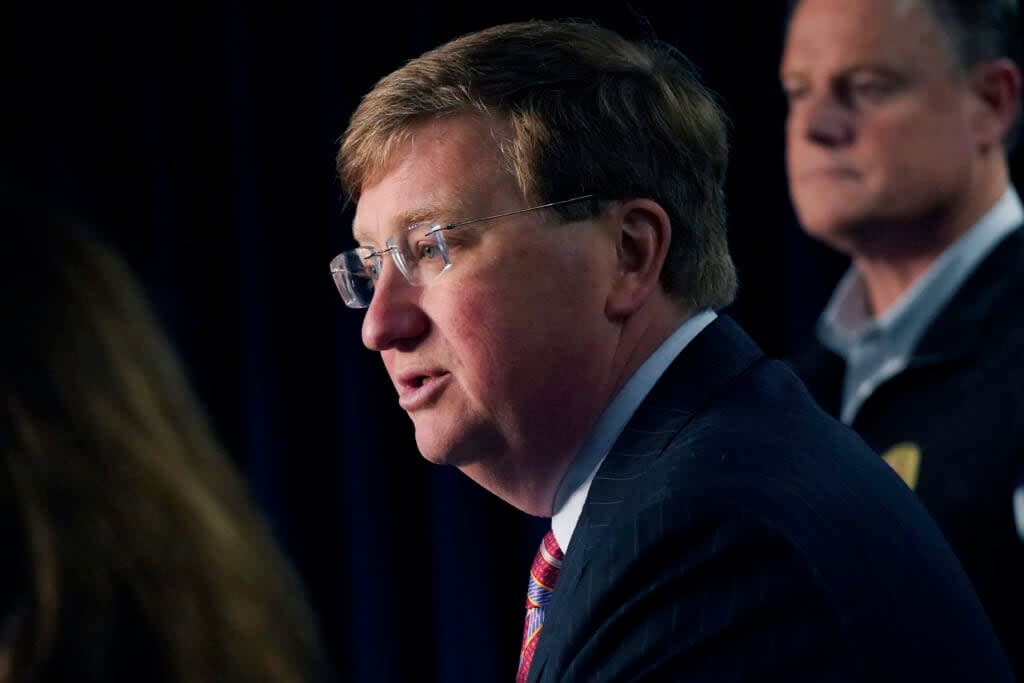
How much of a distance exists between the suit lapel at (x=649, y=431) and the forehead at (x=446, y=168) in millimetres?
274

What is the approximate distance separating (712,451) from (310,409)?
6.30 feet

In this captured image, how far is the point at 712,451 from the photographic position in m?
1.17

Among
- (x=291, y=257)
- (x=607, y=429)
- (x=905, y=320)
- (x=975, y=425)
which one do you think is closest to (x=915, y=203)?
(x=905, y=320)

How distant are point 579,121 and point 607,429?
0.32 m

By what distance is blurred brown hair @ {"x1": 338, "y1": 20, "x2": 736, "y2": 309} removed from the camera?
1427 millimetres

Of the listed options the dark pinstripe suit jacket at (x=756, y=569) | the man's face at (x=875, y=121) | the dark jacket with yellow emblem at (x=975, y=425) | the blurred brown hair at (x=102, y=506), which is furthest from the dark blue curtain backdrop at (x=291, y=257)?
the blurred brown hair at (x=102, y=506)

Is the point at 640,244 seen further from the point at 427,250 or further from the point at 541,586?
the point at 541,586

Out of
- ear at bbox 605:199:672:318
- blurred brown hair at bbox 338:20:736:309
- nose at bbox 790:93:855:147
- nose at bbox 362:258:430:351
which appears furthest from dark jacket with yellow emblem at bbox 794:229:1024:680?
nose at bbox 362:258:430:351

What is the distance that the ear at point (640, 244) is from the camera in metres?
1.42

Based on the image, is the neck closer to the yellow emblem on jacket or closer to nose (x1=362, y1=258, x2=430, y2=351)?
the yellow emblem on jacket

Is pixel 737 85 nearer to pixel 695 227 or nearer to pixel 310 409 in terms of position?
pixel 310 409

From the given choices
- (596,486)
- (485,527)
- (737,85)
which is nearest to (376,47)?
(737,85)

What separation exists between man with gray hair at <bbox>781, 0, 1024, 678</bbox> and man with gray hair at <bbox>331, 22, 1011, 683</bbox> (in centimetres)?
56

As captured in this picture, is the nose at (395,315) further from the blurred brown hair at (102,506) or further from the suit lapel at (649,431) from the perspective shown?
the blurred brown hair at (102,506)
